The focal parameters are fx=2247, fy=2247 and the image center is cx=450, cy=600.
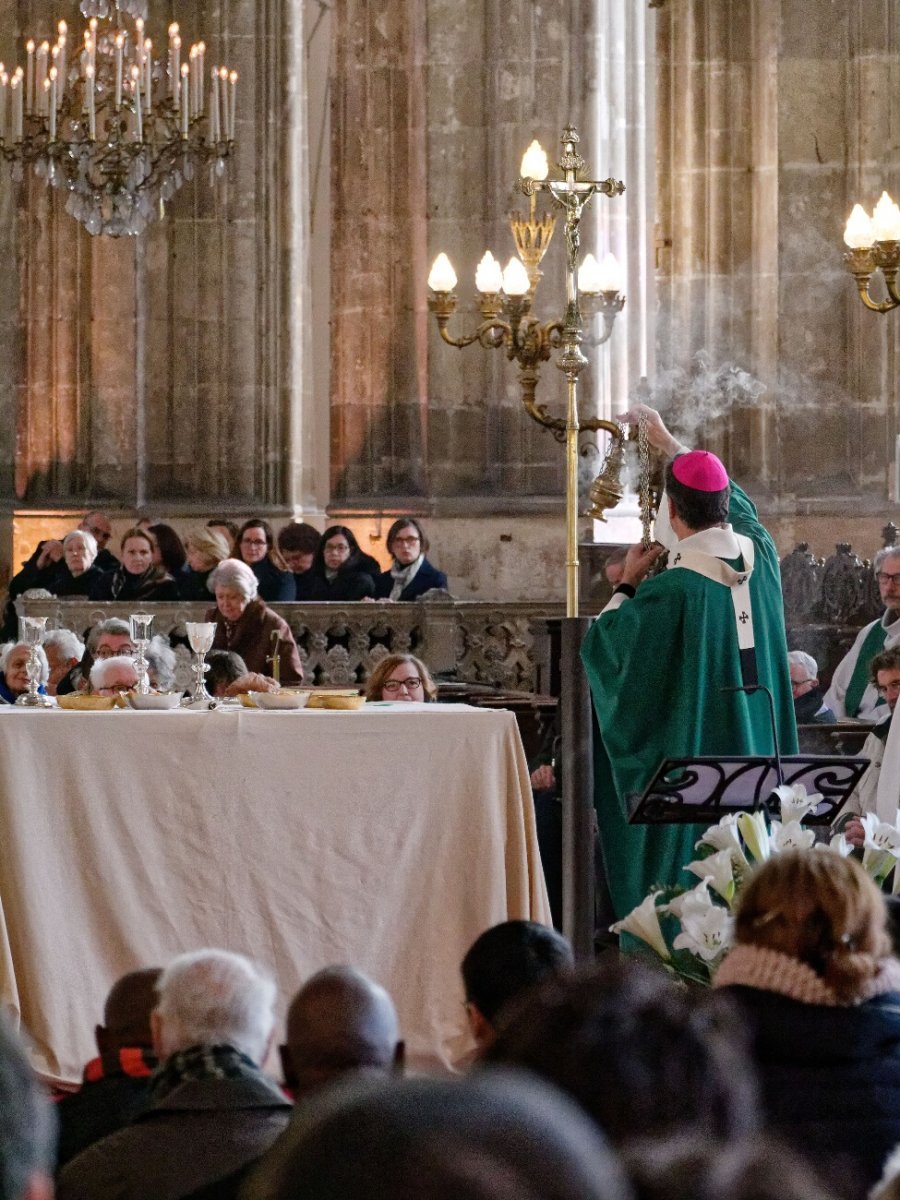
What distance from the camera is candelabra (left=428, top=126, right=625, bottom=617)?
7.59 m

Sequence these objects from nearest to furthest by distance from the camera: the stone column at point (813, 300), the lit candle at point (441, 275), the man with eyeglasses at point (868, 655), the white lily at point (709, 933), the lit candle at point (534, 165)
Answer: the white lily at point (709, 933) → the lit candle at point (534, 165) → the lit candle at point (441, 275) → the man with eyeglasses at point (868, 655) → the stone column at point (813, 300)

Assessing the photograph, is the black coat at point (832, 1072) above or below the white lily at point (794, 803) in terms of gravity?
below

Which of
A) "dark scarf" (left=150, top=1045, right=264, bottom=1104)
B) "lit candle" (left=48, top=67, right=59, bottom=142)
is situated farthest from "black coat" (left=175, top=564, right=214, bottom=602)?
"dark scarf" (left=150, top=1045, right=264, bottom=1104)

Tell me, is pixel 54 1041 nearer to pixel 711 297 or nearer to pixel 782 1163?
pixel 782 1163

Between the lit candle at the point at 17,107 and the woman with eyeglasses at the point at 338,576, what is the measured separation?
3.42 m

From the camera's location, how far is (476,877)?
6.68 m

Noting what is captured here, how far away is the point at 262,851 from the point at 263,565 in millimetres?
6694

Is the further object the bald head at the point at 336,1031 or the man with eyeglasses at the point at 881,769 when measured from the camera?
the man with eyeglasses at the point at 881,769

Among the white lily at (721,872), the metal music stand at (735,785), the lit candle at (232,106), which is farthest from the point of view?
the lit candle at (232,106)

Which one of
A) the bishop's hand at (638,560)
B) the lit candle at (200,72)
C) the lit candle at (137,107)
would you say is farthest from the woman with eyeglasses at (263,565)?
the bishop's hand at (638,560)

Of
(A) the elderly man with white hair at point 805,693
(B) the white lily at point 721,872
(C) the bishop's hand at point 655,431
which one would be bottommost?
(B) the white lily at point 721,872

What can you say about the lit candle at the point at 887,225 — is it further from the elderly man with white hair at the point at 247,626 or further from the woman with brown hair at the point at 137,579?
the woman with brown hair at the point at 137,579

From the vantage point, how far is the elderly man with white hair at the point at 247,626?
1001 centimetres

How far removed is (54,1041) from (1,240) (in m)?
10.4
